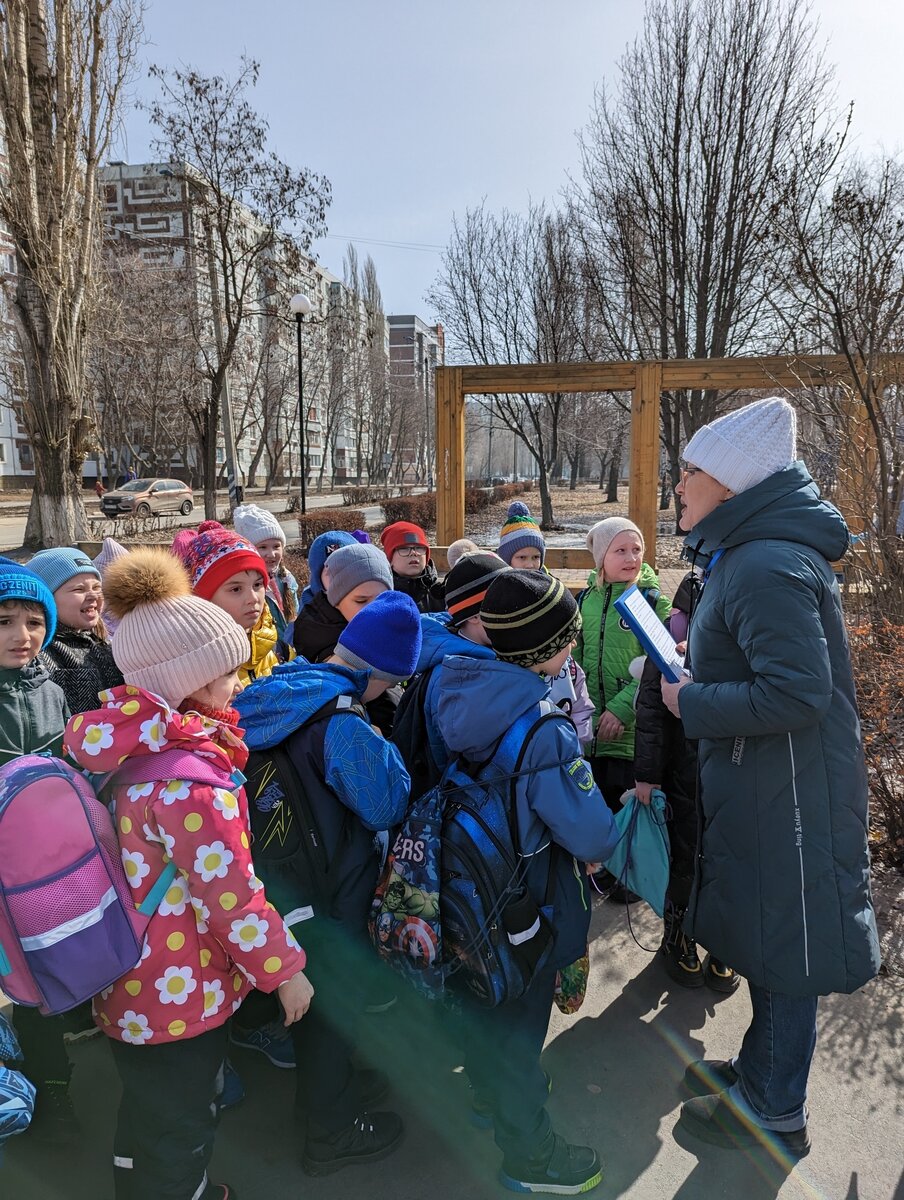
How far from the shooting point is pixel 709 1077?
208cm

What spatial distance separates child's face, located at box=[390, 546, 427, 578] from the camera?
4195mm

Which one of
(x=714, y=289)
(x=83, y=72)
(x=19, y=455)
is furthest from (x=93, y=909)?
(x=19, y=455)

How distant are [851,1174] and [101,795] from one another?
206 centimetres

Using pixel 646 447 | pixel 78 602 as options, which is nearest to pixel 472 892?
pixel 78 602

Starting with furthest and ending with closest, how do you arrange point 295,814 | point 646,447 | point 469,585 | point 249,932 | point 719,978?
1. point 646,447
2. point 719,978
3. point 469,585
4. point 295,814
5. point 249,932

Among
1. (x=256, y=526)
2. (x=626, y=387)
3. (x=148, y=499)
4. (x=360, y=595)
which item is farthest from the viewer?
(x=148, y=499)

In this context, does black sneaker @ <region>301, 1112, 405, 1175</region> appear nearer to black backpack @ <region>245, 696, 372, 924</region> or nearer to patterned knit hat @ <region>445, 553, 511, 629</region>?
black backpack @ <region>245, 696, 372, 924</region>

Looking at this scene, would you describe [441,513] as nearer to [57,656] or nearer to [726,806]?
[57,656]

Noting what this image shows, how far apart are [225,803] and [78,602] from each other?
5.52 feet

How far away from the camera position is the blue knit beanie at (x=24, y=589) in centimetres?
222

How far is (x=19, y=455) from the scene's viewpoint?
1738 inches

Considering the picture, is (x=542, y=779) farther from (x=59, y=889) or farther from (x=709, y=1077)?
(x=709, y=1077)

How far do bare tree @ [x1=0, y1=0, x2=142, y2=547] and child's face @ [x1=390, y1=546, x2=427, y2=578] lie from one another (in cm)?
906

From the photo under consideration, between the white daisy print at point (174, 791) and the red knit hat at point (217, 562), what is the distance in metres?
1.39
